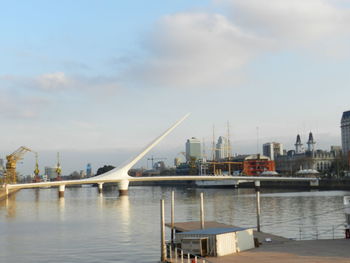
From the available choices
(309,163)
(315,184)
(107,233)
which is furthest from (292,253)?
(309,163)

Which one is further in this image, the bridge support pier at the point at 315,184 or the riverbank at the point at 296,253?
the bridge support pier at the point at 315,184

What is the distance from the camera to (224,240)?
1794 centimetres

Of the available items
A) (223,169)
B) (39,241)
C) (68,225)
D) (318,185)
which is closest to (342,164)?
(318,185)

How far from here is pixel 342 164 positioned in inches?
4301

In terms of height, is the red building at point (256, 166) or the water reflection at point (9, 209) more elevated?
the red building at point (256, 166)

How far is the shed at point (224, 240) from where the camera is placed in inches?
700

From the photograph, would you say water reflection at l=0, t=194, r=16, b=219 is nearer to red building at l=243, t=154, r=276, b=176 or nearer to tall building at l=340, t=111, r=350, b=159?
red building at l=243, t=154, r=276, b=176

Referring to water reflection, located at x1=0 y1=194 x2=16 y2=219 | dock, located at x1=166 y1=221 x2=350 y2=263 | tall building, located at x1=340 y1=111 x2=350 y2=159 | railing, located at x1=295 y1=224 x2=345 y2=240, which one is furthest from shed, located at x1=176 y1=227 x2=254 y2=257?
tall building, located at x1=340 y1=111 x2=350 y2=159

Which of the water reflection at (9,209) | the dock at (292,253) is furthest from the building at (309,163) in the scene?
the dock at (292,253)

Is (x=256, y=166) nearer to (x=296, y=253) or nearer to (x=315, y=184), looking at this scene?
(x=315, y=184)

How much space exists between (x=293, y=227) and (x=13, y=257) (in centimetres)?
1744

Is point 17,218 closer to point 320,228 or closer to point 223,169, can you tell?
point 320,228

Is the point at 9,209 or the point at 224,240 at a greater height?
the point at 224,240

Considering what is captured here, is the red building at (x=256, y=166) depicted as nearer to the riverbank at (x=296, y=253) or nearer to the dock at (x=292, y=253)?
the dock at (x=292, y=253)
